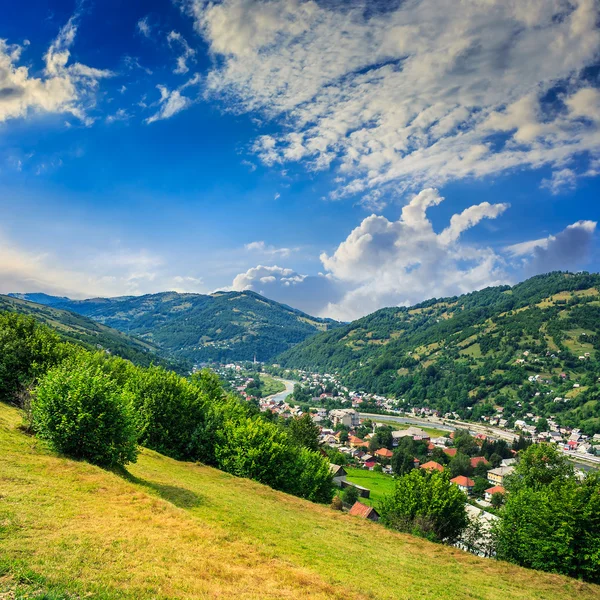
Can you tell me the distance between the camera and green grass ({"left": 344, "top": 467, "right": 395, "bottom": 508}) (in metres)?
88.5

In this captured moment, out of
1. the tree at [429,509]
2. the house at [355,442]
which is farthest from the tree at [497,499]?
the house at [355,442]

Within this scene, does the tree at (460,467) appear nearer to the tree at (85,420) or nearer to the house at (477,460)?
the house at (477,460)

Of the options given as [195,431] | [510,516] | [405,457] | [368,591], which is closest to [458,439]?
[405,457]

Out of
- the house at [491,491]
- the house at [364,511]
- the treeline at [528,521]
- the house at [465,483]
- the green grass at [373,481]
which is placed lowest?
the green grass at [373,481]

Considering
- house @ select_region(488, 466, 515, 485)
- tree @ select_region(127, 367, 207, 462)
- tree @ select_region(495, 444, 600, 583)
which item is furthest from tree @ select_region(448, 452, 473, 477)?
tree @ select_region(127, 367, 207, 462)

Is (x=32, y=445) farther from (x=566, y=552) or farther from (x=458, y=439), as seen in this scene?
(x=458, y=439)

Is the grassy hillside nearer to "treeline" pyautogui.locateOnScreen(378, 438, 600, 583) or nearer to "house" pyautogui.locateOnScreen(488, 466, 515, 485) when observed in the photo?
"treeline" pyautogui.locateOnScreen(378, 438, 600, 583)

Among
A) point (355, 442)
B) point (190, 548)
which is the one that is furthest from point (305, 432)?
point (355, 442)

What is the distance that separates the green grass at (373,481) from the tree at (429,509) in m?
39.3

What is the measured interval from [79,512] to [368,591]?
44.8ft

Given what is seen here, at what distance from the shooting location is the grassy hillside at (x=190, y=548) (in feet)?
39.5

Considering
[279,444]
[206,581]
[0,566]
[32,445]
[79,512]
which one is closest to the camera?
[0,566]

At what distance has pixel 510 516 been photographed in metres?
37.2

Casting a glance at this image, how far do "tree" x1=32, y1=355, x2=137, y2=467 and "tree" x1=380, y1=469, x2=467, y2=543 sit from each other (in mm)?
31417
